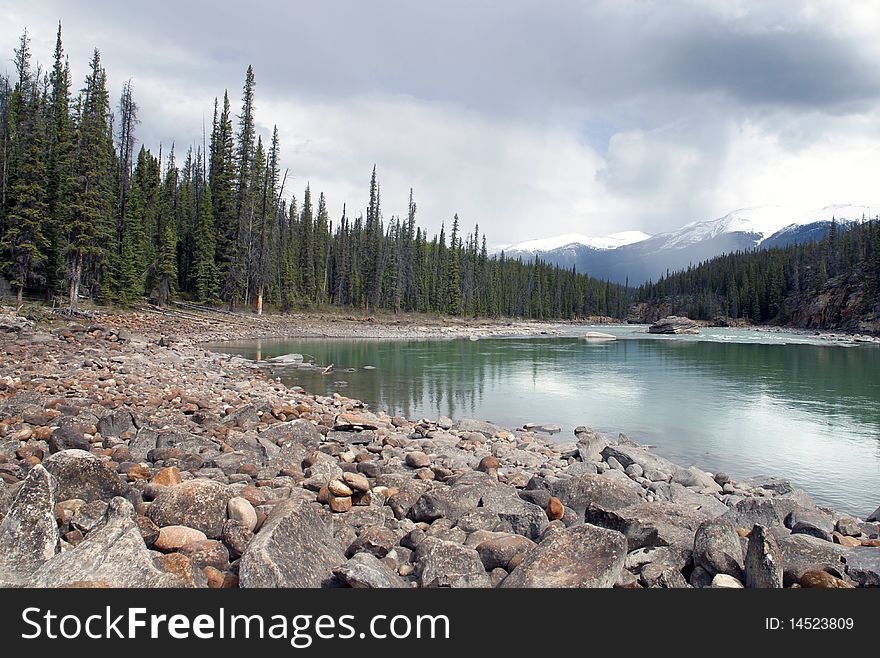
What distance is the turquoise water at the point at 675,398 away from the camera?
12.8 meters

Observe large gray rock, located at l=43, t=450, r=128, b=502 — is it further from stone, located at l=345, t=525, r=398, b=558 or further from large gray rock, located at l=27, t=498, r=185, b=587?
stone, located at l=345, t=525, r=398, b=558

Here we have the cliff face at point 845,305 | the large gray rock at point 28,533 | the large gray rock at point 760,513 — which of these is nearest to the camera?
the large gray rock at point 28,533

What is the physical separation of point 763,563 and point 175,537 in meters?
4.90

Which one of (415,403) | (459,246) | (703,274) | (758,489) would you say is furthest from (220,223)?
(703,274)

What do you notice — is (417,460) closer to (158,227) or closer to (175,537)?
(175,537)

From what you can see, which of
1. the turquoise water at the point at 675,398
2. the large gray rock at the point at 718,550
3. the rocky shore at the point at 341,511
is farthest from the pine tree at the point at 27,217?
the large gray rock at the point at 718,550

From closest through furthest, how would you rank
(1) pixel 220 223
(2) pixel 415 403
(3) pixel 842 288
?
(2) pixel 415 403, (1) pixel 220 223, (3) pixel 842 288

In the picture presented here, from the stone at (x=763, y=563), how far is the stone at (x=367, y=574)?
286 cm

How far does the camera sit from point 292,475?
7.09 meters

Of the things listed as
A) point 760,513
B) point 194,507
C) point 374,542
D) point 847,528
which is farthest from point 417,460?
point 847,528

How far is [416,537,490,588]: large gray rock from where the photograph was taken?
438 cm

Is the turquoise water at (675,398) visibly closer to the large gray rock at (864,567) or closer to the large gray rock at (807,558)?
the large gray rock at (864,567)
